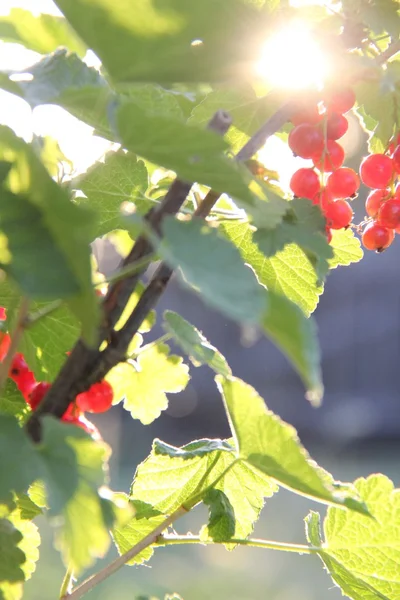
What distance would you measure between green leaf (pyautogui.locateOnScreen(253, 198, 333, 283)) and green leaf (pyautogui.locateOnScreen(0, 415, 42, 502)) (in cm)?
24

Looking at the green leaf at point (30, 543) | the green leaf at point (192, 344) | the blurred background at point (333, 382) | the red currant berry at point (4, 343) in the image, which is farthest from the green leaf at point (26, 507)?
the blurred background at point (333, 382)

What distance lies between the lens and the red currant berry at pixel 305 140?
791mm

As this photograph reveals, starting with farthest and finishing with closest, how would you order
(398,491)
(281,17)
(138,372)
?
(138,372)
(398,491)
(281,17)

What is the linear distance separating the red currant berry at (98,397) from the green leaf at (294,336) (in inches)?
17.8

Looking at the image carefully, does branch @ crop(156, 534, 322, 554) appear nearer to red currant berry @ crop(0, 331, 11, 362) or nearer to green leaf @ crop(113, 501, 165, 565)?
green leaf @ crop(113, 501, 165, 565)

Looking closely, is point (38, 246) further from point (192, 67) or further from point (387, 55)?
point (387, 55)

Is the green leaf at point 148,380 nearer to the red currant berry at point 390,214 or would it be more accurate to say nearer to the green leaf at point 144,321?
the green leaf at point 144,321

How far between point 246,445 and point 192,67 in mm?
293

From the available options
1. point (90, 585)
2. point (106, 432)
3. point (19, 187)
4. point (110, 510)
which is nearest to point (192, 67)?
point (19, 187)

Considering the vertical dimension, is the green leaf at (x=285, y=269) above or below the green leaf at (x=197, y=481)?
above

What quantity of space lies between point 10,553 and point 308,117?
17.2 inches

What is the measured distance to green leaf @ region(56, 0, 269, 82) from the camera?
1.62 feet

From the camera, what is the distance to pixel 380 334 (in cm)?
791

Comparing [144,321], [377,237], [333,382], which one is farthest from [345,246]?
[333,382]
